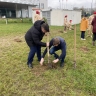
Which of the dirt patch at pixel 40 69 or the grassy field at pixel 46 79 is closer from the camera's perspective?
the grassy field at pixel 46 79

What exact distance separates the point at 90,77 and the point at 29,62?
177 cm

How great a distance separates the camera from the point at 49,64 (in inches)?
181

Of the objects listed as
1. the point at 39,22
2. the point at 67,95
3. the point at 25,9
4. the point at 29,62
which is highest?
the point at 25,9

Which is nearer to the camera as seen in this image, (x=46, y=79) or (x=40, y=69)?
(x=46, y=79)

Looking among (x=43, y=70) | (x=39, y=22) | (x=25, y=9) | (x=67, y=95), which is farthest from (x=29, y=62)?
(x=25, y=9)

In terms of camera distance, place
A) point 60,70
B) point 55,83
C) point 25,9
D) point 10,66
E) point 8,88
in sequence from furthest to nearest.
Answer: point 25,9 → point 10,66 → point 60,70 → point 55,83 → point 8,88

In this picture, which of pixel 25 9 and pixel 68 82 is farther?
pixel 25 9

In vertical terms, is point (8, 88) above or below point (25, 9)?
below

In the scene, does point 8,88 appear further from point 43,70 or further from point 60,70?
point 60,70

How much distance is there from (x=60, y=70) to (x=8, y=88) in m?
1.54

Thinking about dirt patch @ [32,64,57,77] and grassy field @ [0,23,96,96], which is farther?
dirt patch @ [32,64,57,77]

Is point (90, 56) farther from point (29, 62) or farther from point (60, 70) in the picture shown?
point (29, 62)

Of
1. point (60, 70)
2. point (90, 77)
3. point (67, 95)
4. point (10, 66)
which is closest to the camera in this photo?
point (67, 95)

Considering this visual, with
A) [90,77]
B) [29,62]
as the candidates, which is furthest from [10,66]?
[90,77]
